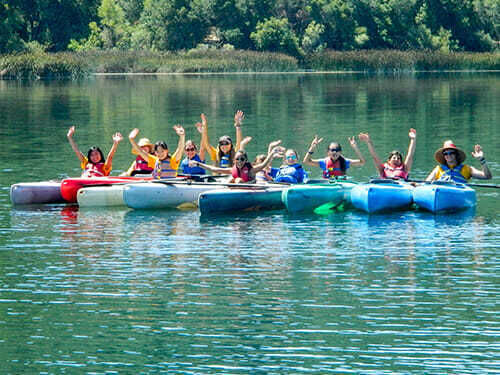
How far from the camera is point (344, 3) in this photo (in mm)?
89312

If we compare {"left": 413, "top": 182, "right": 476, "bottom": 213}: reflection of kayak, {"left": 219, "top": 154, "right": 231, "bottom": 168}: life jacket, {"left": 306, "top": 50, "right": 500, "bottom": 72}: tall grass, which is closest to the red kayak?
{"left": 219, "top": 154, "right": 231, "bottom": 168}: life jacket

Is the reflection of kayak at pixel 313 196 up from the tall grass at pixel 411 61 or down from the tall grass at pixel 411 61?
down

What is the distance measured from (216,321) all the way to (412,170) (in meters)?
12.3

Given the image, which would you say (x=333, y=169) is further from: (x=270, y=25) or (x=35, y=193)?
(x=270, y=25)

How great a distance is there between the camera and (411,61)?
73438mm

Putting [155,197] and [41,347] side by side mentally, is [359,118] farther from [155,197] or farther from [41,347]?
[41,347]

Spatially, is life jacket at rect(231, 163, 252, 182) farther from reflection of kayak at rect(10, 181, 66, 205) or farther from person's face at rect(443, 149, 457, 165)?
reflection of kayak at rect(10, 181, 66, 205)

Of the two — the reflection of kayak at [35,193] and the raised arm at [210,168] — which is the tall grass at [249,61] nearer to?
the reflection of kayak at [35,193]

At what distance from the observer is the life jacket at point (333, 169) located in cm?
1903

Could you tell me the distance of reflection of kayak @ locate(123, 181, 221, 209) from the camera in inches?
722

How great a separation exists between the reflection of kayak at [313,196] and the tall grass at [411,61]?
186ft

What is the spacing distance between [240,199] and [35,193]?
3.74 m

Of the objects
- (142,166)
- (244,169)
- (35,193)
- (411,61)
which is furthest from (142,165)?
(411,61)

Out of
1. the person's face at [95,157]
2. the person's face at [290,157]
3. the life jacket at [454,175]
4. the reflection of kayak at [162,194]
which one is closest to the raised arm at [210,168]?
the reflection of kayak at [162,194]
